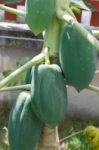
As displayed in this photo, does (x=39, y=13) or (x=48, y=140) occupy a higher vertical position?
(x=39, y=13)

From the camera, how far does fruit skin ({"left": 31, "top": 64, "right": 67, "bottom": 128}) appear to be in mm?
974

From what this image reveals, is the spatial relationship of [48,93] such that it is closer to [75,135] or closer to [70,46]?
[70,46]

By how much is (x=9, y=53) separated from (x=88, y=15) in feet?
2.05

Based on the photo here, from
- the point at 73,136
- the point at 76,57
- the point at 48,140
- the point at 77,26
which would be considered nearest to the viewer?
the point at 77,26

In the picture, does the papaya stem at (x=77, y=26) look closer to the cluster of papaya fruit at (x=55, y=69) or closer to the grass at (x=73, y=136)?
the cluster of papaya fruit at (x=55, y=69)

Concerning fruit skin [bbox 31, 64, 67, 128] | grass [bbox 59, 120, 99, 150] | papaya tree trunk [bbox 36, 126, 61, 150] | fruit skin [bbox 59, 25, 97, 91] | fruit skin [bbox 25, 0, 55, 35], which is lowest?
grass [bbox 59, 120, 99, 150]

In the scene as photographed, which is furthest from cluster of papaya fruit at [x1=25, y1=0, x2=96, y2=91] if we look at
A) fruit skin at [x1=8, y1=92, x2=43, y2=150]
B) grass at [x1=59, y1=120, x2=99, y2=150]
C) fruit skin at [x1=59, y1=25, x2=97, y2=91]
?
grass at [x1=59, y1=120, x2=99, y2=150]

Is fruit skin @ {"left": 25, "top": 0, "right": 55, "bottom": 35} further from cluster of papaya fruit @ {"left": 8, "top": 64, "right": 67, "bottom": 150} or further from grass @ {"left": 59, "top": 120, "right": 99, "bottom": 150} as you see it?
grass @ {"left": 59, "top": 120, "right": 99, "bottom": 150}

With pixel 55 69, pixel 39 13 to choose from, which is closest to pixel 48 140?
pixel 55 69

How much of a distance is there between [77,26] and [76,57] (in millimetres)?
118

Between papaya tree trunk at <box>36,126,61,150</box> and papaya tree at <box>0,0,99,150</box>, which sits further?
papaya tree trunk at <box>36,126,61,150</box>

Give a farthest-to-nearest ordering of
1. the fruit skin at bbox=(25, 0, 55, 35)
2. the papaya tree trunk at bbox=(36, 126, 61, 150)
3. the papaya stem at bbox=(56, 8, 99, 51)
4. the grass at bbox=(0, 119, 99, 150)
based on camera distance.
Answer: the grass at bbox=(0, 119, 99, 150)
the papaya tree trunk at bbox=(36, 126, 61, 150)
the fruit skin at bbox=(25, 0, 55, 35)
the papaya stem at bbox=(56, 8, 99, 51)

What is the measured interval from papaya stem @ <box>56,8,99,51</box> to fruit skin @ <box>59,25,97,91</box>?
0.03m

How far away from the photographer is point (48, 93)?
98 centimetres
